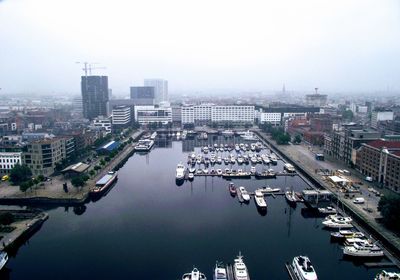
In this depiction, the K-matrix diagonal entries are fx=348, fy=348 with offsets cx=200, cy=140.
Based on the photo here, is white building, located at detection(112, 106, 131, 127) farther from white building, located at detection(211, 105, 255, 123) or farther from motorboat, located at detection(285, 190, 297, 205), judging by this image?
motorboat, located at detection(285, 190, 297, 205)

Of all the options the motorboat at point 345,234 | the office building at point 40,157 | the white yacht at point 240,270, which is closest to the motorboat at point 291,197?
the motorboat at point 345,234

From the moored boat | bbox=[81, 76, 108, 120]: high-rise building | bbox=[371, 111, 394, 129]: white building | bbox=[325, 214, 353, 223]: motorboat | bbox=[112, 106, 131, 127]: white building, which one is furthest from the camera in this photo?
bbox=[81, 76, 108, 120]: high-rise building

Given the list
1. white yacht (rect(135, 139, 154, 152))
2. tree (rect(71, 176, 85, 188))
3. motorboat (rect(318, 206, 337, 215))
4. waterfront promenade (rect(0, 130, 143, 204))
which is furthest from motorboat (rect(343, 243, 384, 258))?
white yacht (rect(135, 139, 154, 152))

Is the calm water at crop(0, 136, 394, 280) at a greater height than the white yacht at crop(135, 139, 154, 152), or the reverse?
the white yacht at crop(135, 139, 154, 152)

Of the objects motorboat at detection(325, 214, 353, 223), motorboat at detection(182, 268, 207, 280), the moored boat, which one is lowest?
motorboat at detection(182, 268, 207, 280)

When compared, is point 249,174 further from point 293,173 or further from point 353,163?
point 353,163

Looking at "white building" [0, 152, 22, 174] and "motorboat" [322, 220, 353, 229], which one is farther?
"white building" [0, 152, 22, 174]

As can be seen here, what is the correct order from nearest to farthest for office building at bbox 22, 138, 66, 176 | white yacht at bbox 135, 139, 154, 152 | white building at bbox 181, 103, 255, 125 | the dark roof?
the dark roof < office building at bbox 22, 138, 66, 176 < white yacht at bbox 135, 139, 154, 152 < white building at bbox 181, 103, 255, 125

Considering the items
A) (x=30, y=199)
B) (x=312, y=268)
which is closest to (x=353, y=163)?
(x=312, y=268)
